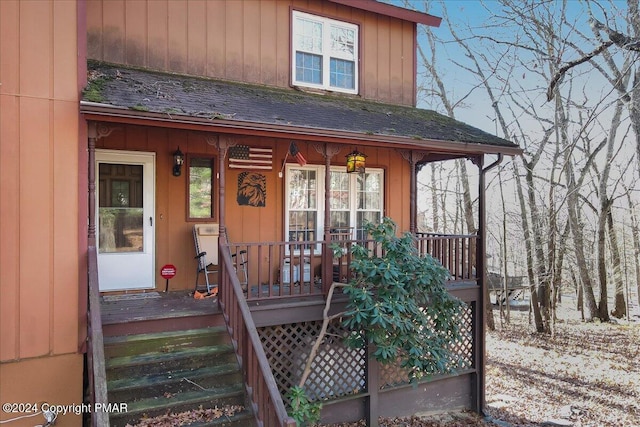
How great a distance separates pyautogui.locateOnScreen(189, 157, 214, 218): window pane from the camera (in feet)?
23.5

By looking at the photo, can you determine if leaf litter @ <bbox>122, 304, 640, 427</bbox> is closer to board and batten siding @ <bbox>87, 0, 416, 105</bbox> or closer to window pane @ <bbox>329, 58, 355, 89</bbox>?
board and batten siding @ <bbox>87, 0, 416, 105</bbox>

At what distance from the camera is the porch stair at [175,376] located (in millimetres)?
4402

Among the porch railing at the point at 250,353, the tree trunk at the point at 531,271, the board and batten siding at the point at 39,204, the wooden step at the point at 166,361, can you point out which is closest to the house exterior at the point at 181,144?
the board and batten siding at the point at 39,204

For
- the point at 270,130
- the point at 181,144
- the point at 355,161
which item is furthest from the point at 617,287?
the point at 181,144

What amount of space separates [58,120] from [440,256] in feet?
18.3

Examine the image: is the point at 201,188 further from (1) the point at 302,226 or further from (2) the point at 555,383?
(2) the point at 555,383

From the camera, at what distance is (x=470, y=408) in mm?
7578

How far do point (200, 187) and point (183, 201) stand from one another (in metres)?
0.35

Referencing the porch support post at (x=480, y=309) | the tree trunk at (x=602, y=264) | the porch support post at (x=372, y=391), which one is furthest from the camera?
the tree trunk at (x=602, y=264)

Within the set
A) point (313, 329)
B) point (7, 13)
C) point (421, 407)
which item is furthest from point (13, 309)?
point (421, 407)

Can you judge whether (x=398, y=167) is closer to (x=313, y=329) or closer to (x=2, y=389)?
(x=313, y=329)

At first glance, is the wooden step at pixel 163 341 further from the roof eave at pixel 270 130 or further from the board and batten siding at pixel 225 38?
the board and batten siding at pixel 225 38

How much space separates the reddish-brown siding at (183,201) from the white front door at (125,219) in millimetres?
131

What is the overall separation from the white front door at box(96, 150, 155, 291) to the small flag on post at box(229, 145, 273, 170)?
1248 mm
